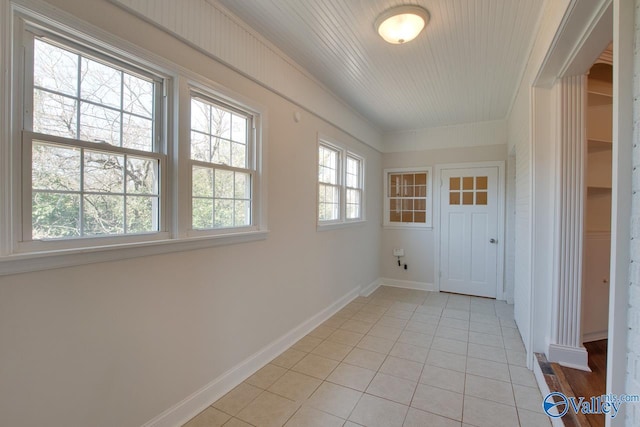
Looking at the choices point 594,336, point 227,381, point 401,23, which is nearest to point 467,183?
point 594,336

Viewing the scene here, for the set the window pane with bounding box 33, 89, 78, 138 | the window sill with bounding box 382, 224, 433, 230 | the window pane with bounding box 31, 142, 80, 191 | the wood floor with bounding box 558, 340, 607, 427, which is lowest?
the wood floor with bounding box 558, 340, 607, 427

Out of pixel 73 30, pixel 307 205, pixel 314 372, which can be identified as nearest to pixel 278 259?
pixel 307 205

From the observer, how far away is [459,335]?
10.3 feet

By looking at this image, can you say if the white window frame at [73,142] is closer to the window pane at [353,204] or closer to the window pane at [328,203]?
the window pane at [328,203]

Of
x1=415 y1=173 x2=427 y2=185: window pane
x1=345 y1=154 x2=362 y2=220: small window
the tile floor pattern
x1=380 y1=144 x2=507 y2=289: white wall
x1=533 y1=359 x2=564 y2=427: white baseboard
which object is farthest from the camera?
x1=415 y1=173 x2=427 y2=185: window pane

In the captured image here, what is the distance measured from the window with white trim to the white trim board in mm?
1217

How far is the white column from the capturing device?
6.79 ft

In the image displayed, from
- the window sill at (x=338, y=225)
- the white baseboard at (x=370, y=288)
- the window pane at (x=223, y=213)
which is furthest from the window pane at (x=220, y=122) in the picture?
the white baseboard at (x=370, y=288)

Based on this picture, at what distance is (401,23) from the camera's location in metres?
2.06

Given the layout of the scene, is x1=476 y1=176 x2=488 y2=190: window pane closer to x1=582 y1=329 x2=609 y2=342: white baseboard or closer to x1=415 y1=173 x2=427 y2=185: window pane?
x1=415 y1=173 x2=427 y2=185: window pane

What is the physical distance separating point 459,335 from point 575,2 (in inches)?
114

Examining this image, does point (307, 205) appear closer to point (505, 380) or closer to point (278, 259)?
point (278, 259)

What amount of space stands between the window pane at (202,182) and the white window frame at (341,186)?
145 cm

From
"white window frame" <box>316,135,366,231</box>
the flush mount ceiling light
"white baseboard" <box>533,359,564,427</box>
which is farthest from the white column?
"white window frame" <box>316,135,366,231</box>
